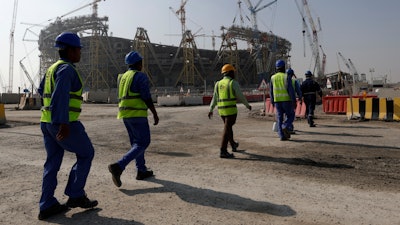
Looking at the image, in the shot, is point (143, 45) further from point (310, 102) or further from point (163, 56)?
point (310, 102)

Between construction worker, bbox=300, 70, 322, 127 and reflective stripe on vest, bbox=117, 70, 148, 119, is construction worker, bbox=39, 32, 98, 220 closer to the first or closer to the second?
reflective stripe on vest, bbox=117, 70, 148, 119

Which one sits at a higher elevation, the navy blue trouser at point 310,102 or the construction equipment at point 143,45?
the construction equipment at point 143,45

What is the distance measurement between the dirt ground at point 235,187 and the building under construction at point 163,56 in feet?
224

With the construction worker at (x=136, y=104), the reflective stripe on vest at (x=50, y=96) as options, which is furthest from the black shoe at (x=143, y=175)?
the reflective stripe on vest at (x=50, y=96)

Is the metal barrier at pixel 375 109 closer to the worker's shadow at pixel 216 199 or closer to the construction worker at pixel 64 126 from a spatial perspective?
the worker's shadow at pixel 216 199

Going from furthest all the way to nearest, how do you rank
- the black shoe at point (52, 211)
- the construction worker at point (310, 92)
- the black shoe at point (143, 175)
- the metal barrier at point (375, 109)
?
the metal barrier at point (375, 109) < the construction worker at point (310, 92) < the black shoe at point (143, 175) < the black shoe at point (52, 211)

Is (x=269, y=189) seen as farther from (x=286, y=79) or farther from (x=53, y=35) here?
(x=53, y=35)

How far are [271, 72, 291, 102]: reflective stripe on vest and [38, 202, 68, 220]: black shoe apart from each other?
595cm

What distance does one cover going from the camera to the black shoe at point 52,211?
3365 millimetres

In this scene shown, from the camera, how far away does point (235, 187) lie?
14.1 ft

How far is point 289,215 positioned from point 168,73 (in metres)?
81.0

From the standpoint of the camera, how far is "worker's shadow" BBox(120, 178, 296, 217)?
346 centimetres

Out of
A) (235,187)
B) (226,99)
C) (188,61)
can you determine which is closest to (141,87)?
(235,187)

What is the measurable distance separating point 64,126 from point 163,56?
3246 inches
